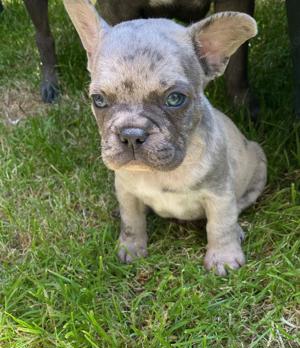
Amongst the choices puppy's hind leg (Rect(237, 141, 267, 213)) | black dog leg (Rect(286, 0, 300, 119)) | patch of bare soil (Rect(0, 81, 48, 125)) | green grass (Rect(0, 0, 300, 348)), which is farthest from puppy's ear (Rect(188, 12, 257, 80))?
patch of bare soil (Rect(0, 81, 48, 125))

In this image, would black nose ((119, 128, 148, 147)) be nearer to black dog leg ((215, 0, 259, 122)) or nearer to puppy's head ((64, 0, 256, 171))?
puppy's head ((64, 0, 256, 171))

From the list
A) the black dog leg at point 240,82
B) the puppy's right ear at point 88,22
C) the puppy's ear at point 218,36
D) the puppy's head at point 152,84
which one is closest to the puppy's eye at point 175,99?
the puppy's head at point 152,84

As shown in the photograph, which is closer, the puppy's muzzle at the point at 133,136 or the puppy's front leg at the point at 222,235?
the puppy's muzzle at the point at 133,136

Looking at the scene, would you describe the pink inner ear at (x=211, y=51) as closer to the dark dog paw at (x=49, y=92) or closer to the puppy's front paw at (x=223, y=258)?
the puppy's front paw at (x=223, y=258)

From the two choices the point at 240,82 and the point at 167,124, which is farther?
the point at 240,82

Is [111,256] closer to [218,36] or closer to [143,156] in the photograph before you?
[143,156]

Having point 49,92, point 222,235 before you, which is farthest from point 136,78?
point 49,92
